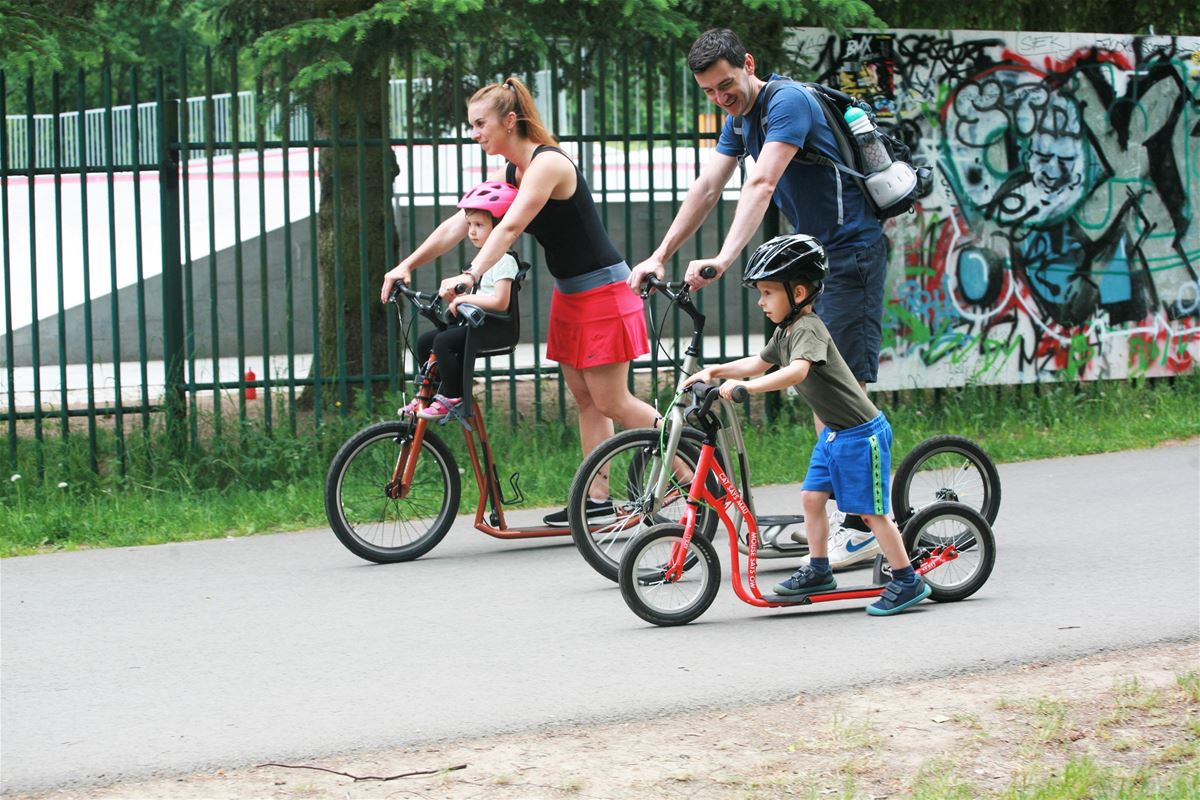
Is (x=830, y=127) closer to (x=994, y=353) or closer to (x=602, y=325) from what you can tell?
(x=602, y=325)

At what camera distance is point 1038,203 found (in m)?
10.3

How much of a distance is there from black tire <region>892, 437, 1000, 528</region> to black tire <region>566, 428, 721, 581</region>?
0.77m

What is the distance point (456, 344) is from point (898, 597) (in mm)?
2159

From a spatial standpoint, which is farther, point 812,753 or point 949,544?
point 949,544

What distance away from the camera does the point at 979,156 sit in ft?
33.2

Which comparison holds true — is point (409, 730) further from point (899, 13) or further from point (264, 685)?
point (899, 13)

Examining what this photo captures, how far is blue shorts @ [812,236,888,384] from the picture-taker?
6238 millimetres

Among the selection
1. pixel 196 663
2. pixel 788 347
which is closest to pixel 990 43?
pixel 788 347

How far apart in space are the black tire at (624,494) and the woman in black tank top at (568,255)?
730mm

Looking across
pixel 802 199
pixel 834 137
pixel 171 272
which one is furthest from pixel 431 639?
pixel 171 272

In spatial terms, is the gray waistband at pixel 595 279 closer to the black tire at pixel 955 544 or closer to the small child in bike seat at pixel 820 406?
the small child in bike seat at pixel 820 406

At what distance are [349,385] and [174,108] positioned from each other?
1.83 m

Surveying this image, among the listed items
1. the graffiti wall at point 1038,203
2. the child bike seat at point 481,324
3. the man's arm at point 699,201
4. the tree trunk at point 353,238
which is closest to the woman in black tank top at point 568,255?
the child bike seat at point 481,324

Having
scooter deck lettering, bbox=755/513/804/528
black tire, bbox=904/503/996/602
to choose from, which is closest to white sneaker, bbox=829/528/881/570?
scooter deck lettering, bbox=755/513/804/528
